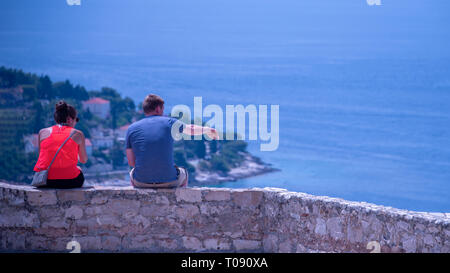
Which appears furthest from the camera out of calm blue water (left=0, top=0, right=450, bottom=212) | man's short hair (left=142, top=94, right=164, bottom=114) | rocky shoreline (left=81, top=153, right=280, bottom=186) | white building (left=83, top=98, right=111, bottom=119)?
calm blue water (left=0, top=0, right=450, bottom=212)

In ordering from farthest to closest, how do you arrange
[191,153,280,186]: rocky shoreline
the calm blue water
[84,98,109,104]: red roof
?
the calm blue water < [84,98,109,104]: red roof < [191,153,280,186]: rocky shoreline

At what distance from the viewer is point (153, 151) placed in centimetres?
509

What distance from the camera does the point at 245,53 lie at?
8862 centimetres

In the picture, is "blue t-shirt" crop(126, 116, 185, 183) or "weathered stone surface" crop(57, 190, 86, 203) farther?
"blue t-shirt" crop(126, 116, 185, 183)

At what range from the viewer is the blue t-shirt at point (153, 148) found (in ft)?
16.6

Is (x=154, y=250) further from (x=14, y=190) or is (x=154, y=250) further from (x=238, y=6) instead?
(x=238, y=6)

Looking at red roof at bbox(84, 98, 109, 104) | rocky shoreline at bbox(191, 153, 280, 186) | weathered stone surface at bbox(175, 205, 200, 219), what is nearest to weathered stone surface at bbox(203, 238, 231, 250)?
weathered stone surface at bbox(175, 205, 200, 219)

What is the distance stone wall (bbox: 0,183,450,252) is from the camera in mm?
4836

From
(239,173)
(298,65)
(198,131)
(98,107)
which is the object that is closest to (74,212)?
(198,131)

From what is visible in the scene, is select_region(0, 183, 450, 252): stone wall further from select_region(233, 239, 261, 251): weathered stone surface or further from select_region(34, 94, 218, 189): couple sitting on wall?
select_region(34, 94, 218, 189): couple sitting on wall

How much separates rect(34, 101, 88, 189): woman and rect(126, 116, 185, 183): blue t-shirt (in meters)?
0.42

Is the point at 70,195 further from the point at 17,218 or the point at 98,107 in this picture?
the point at 98,107
